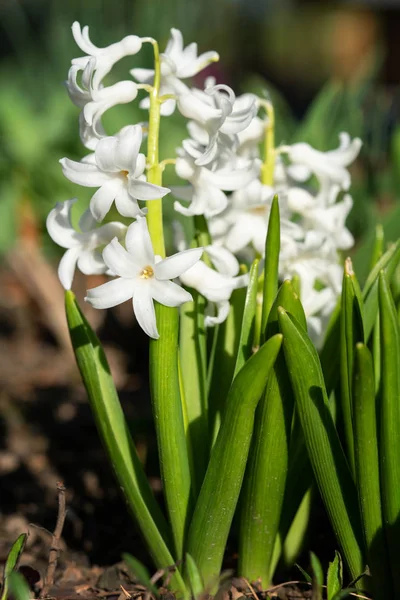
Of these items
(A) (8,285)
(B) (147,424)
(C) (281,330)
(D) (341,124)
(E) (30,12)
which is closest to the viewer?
(C) (281,330)

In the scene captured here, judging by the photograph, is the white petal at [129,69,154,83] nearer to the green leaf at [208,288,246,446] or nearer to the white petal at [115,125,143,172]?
the white petal at [115,125,143,172]

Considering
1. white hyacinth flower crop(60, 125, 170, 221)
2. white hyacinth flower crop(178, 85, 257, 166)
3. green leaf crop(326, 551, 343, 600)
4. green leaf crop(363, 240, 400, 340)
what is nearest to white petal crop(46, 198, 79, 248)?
white hyacinth flower crop(60, 125, 170, 221)

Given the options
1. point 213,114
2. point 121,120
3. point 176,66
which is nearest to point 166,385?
point 213,114

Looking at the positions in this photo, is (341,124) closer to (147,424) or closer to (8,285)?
(147,424)

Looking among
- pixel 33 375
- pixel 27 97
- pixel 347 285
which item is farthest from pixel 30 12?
pixel 347 285

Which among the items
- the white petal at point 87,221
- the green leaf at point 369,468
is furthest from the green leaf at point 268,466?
the white petal at point 87,221

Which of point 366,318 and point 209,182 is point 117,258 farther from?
point 366,318
